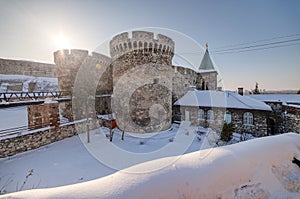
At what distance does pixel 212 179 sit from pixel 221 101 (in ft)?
37.3

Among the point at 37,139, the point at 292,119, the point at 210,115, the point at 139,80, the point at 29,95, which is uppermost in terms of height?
the point at 139,80

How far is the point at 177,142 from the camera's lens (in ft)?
26.1

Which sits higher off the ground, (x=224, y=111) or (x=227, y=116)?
(x=224, y=111)

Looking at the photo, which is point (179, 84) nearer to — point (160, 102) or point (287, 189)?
point (160, 102)

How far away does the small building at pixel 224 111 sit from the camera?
10492mm

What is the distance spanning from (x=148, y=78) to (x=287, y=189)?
326 inches

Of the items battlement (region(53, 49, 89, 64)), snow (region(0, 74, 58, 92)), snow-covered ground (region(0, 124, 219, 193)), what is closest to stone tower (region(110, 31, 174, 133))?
snow-covered ground (region(0, 124, 219, 193))

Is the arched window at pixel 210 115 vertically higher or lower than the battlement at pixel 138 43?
lower

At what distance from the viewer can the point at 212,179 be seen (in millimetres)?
1846

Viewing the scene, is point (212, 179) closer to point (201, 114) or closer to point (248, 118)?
point (201, 114)

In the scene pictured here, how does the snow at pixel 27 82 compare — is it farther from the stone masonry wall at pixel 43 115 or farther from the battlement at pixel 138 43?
the battlement at pixel 138 43

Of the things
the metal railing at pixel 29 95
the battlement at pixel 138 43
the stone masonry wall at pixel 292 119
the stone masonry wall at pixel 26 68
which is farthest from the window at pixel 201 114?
the stone masonry wall at pixel 26 68

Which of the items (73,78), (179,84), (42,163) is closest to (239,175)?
(42,163)

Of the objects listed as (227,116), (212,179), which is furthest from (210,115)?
(212,179)
